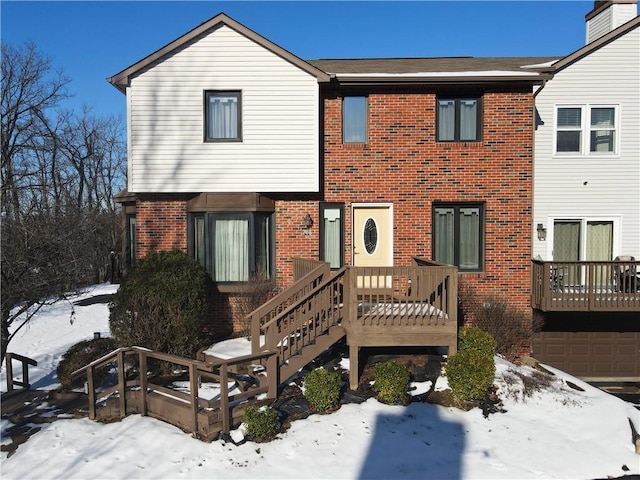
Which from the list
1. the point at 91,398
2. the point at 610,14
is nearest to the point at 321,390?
the point at 91,398

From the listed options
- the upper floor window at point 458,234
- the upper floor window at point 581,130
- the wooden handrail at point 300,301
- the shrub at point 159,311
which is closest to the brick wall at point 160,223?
the shrub at point 159,311

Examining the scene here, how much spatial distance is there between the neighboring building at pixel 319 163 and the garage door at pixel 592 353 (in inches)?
63.0

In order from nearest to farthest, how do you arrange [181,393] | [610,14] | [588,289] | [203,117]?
[181,393]
[588,289]
[203,117]
[610,14]

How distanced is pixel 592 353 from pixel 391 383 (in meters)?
7.29

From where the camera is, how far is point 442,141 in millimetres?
11336

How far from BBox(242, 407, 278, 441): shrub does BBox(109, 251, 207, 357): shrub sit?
2.67m

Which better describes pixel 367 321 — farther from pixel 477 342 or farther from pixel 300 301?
pixel 477 342

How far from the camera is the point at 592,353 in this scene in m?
11.7

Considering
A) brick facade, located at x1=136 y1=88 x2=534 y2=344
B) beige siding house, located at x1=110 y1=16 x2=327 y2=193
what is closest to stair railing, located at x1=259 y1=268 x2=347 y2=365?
brick facade, located at x1=136 y1=88 x2=534 y2=344

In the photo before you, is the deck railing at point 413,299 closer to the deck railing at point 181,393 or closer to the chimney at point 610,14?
the deck railing at point 181,393

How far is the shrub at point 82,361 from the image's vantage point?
→ 8078 millimetres

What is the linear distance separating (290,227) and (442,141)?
172 inches

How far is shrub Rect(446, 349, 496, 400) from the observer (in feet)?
24.6

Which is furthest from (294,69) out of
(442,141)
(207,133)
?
(442,141)
